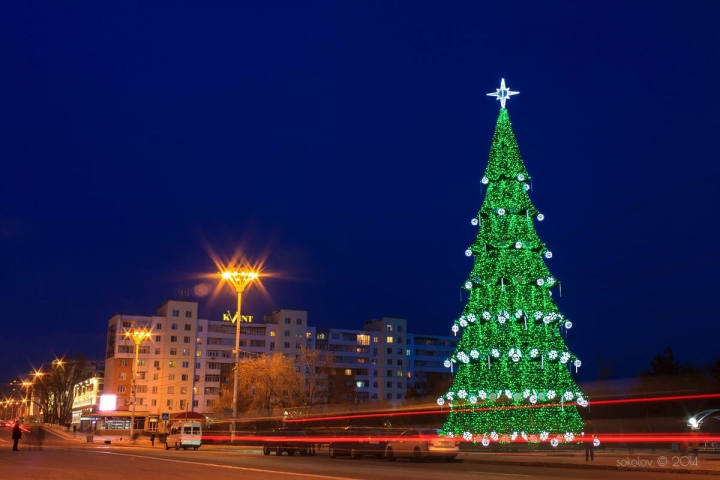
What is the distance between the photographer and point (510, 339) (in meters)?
38.2

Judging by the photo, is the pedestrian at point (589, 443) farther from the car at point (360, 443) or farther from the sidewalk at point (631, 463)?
the car at point (360, 443)

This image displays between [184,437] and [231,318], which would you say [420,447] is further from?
[231,318]

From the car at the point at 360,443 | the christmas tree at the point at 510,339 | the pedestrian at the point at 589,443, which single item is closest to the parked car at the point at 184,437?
the car at the point at 360,443

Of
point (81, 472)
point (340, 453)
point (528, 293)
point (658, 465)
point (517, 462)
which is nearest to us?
point (81, 472)

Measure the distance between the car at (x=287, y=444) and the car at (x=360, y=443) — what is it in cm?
268

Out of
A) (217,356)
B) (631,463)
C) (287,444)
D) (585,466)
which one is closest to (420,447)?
(585,466)

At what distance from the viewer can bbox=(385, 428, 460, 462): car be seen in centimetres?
3203

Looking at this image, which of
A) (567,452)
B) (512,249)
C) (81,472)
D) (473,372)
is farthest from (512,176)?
(81,472)

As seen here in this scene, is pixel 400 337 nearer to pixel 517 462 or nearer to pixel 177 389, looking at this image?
pixel 177 389

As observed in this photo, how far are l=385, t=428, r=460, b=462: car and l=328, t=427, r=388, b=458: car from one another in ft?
1.98

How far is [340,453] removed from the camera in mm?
35844

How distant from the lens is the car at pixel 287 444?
3856cm

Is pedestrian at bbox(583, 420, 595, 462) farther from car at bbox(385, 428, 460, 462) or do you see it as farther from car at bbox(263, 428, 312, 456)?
car at bbox(263, 428, 312, 456)

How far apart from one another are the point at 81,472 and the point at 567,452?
24.0 m
